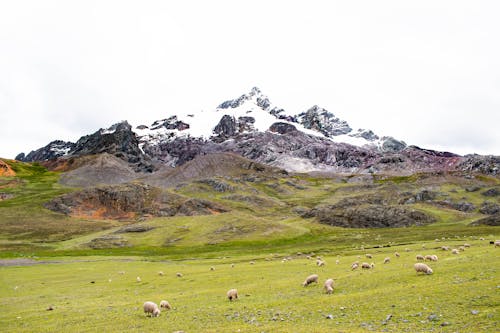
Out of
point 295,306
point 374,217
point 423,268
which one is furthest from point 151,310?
point 374,217

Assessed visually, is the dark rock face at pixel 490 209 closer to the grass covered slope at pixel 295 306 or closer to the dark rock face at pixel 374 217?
the dark rock face at pixel 374 217

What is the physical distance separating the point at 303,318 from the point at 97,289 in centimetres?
3222

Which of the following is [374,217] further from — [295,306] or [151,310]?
[151,310]

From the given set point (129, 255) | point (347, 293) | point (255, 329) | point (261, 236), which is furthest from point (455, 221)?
point (255, 329)

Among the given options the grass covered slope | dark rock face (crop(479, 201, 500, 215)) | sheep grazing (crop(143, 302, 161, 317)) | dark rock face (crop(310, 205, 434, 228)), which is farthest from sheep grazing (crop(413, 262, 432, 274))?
dark rock face (crop(479, 201, 500, 215))

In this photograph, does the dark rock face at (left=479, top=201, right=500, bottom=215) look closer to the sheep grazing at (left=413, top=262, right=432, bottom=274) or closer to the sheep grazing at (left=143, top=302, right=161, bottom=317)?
the sheep grazing at (left=413, top=262, right=432, bottom=274)

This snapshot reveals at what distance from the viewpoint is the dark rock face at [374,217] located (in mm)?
150875

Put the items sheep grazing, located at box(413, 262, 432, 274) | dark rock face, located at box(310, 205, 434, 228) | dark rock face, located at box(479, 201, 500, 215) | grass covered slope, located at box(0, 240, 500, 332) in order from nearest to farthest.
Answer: grass covered slope, located at box(0, 240, 500, 332) → sheep grazing, located at box(413, 262, 432, 274) → dark rock face, located at box(310, 205, 434, 228) → dark rock face, located at box(479, 201, 500, 215)

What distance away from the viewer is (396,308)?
2103 centimetres

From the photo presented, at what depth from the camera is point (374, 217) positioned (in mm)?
156250

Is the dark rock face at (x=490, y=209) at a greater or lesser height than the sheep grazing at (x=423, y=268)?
greater

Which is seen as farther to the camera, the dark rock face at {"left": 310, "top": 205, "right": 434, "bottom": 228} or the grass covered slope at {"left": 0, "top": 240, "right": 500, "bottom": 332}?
the dark rock face at {"left": 310, "top": 205, "right": 434, "bottom": 228}

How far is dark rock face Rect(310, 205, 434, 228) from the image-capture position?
151 metres

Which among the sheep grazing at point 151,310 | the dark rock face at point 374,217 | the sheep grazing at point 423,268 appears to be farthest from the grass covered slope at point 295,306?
the dark rock face at point 374,217
